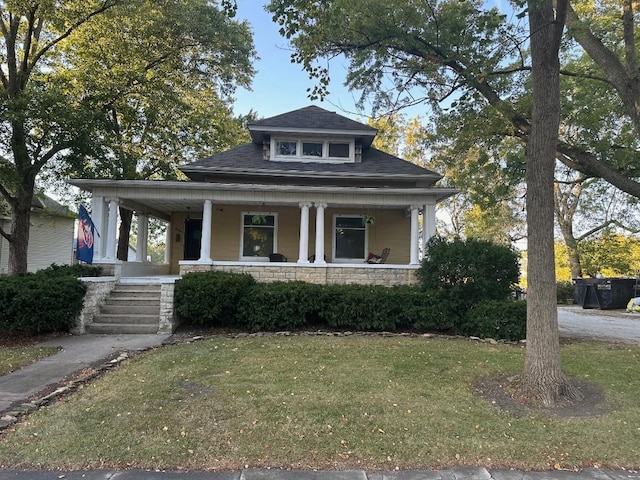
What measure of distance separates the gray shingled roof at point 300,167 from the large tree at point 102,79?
3.63m

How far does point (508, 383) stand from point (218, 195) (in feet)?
29.6

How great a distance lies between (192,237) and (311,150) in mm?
5520

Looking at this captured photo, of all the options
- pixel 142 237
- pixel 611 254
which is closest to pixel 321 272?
pixel 142 237

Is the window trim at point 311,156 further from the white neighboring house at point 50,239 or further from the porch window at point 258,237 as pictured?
the white neighboring house at point 50,239

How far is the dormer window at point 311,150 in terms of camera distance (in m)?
14.3

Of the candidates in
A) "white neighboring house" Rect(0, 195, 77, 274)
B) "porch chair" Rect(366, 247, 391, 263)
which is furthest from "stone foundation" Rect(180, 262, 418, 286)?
"white neighboring house" Rect(0, 195, 77, 274)

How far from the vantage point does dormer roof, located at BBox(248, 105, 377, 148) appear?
13.9 meters

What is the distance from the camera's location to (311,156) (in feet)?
47.2

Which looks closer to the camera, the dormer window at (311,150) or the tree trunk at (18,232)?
the tree trunk at (18,232)

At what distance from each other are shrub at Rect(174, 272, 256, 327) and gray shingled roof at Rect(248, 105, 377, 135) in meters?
6.57

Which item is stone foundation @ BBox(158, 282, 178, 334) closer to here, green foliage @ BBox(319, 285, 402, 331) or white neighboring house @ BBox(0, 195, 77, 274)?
green foliage @ BBox(319, 285, 402, 331)

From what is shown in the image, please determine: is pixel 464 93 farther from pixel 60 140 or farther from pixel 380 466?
pixel 60 140

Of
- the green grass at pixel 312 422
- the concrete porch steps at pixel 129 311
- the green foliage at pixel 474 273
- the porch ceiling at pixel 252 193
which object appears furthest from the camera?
the porch ceiling at pixel 252 193

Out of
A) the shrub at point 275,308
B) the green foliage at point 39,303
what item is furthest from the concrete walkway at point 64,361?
the shrub at point 275,308
